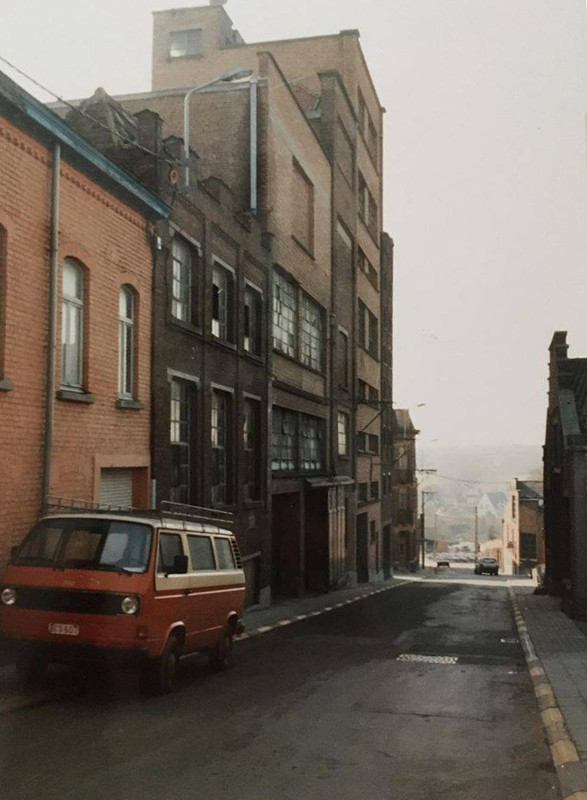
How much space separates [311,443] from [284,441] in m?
3.86

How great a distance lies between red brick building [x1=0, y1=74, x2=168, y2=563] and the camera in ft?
41.0

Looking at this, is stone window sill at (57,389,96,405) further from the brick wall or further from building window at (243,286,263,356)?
building window at (243,286,263,356)

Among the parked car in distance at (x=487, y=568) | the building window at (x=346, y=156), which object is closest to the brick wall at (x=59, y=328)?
the building window at (x=346, y=156)

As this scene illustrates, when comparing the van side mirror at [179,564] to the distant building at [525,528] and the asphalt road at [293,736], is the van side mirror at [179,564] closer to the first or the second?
the asphalt road at [293,736]

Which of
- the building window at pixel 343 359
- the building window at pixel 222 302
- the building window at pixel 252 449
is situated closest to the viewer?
the building window at pixel 222 302

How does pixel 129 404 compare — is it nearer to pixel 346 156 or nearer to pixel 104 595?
pixel 104 595

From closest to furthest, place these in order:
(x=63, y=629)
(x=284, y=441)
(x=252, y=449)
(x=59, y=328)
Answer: (x=63, y=629), (x=59, y=328), (x=252, y=449), (x=284, y=441)

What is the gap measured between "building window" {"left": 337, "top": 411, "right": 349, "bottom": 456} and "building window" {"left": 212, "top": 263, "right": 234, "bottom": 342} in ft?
49.5

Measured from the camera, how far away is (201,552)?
1209cm

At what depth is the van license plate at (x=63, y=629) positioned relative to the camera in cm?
972

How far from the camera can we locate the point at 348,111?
3888cm

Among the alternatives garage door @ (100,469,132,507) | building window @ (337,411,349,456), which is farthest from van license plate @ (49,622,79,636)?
building window @ (337,411,349,456)

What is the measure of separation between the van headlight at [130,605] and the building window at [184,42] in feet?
109

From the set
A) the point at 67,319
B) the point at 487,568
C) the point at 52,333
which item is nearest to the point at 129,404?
the point at 67,319
